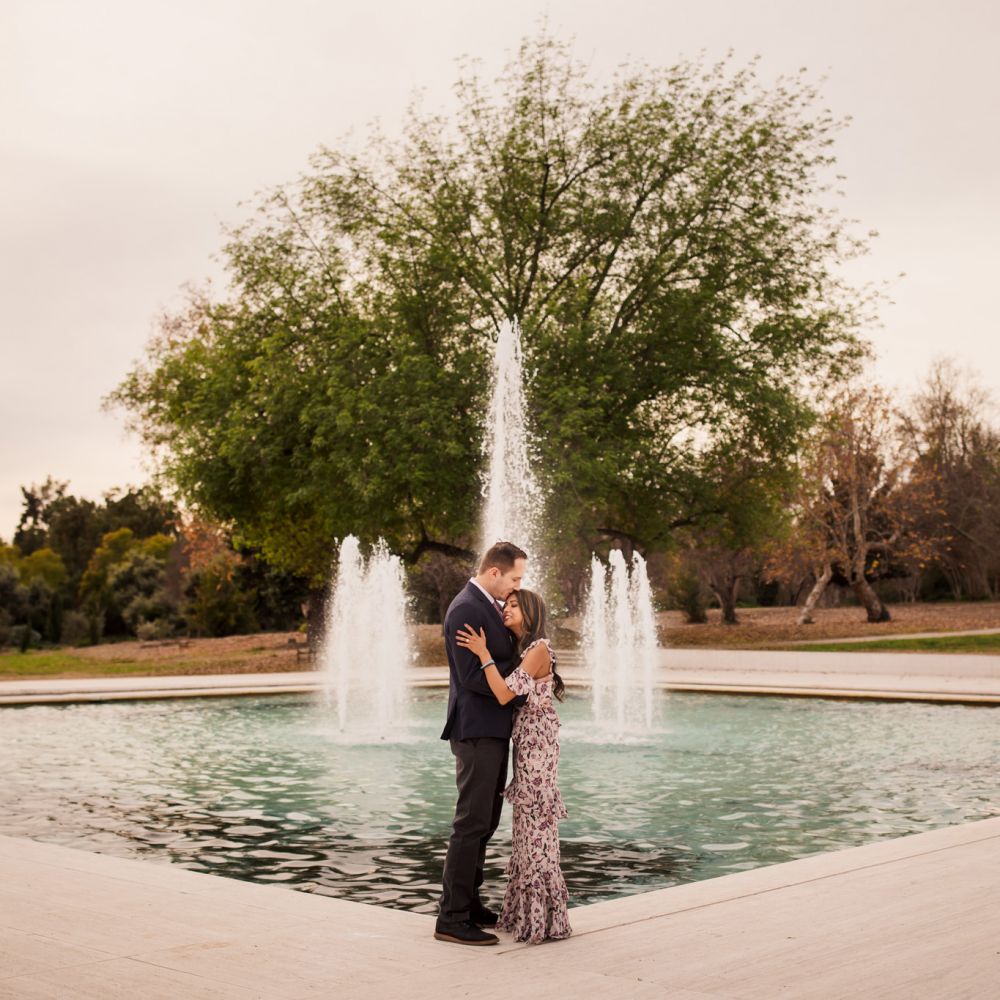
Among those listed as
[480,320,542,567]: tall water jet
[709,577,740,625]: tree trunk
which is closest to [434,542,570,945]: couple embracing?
[480,320,542,567]: tall water jet

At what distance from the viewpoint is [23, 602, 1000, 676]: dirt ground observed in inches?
1229

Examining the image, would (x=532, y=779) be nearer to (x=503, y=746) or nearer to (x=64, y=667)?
(x=503, y=746)

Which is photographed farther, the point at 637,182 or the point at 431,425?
the point at 637,182

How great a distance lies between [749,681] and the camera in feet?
74.2

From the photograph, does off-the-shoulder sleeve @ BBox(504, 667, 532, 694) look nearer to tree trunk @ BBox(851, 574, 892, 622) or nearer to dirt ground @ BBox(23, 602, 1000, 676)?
dirt ground @ BBox(23, 602, 1000, 676)

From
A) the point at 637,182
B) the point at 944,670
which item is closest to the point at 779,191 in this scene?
the point at 637,182

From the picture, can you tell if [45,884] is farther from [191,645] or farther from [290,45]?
[191,645]

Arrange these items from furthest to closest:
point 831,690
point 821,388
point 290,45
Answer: point 821,388
point 831,690
point 290,45

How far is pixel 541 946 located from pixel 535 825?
0.54 m

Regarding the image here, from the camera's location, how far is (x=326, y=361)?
30156 mm

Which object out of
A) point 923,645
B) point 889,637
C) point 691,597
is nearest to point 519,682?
point 923,645

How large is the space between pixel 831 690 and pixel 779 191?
15.1 m

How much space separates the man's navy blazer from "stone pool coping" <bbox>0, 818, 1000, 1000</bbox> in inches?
38.1

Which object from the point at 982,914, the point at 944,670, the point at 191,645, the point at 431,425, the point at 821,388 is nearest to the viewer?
the point at 982,914
